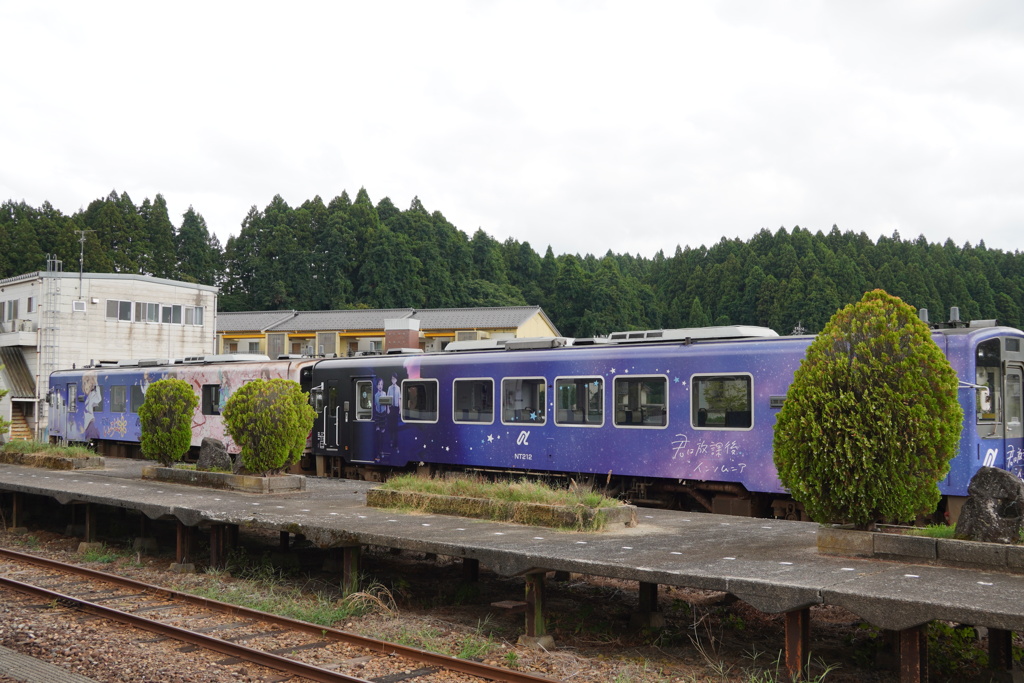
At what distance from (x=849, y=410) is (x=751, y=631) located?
2.39 m

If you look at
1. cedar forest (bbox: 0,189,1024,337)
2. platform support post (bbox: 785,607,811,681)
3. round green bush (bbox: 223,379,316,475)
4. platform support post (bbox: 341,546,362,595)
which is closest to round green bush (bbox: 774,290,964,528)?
platform support post (bbox: 785,607,811,681)

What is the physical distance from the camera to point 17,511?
49.3 ft

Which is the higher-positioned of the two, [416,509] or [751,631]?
[416,509]

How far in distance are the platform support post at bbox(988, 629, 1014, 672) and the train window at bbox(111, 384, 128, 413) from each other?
72.6 ft

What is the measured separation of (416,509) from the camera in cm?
1048

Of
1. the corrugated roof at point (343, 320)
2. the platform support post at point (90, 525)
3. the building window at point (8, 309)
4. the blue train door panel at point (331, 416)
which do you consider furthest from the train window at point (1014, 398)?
the building window at point (8, 309)

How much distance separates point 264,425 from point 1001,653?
957 cm

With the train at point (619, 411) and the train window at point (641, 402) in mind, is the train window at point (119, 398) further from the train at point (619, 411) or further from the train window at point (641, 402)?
the train window at point (641, 402)

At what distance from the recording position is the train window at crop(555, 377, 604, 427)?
13.6 metres

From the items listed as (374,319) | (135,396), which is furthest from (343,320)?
(135,396)

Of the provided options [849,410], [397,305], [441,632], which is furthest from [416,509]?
[397,305]

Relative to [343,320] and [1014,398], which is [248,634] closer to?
[1014,398]

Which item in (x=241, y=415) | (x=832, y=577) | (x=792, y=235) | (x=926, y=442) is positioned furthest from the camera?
(x=792, y=235)

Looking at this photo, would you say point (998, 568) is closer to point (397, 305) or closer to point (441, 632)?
point (441, 632)
